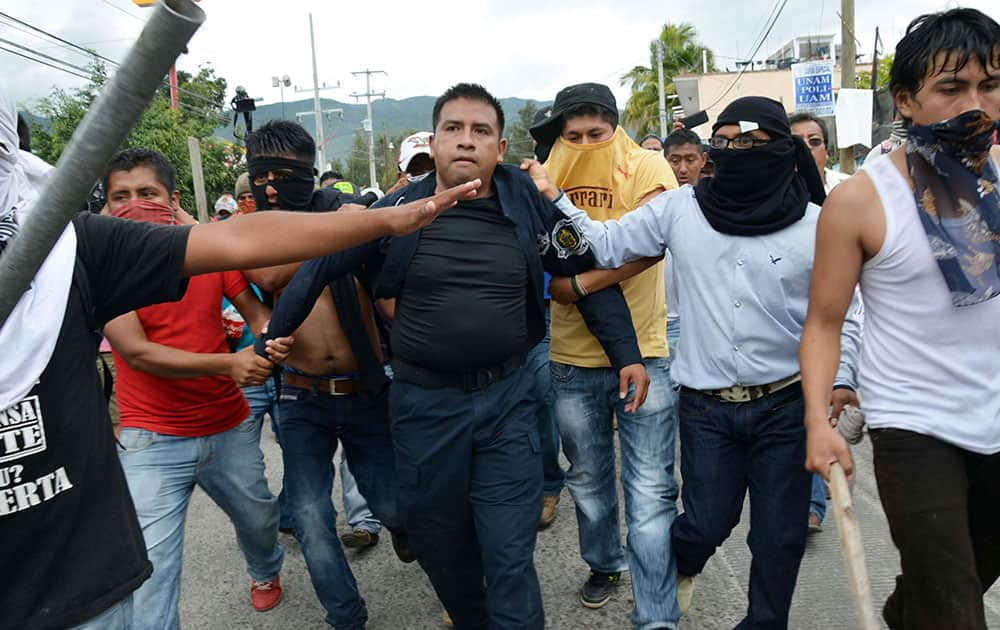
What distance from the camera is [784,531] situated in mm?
2789

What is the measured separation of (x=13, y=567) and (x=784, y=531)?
2.39 meters

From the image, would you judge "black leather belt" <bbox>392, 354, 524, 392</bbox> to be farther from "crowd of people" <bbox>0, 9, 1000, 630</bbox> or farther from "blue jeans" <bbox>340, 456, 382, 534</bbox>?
"blue jeans" <bbox>340, 456, 382, 534</bbox>

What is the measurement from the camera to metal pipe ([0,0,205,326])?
2.45ft

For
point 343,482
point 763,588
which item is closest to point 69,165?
point 763,588

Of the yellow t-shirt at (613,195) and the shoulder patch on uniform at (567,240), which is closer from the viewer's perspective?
the shoulder patch on uniform at (567,240)

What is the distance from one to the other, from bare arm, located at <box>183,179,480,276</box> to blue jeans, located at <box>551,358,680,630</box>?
1766 millimetres

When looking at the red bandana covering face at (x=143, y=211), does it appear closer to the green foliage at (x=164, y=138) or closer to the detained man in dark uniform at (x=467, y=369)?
the detained man in dark uniform at (x=467, y=369)

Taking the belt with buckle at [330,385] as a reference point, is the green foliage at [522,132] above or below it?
above

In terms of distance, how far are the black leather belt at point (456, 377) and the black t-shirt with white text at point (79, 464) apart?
1.16m

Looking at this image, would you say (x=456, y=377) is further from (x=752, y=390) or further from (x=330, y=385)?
(x=752, y=390)

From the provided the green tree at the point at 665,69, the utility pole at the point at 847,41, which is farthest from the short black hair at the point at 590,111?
the green tree at the point at 665,69

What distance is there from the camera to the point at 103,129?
0.79 meters

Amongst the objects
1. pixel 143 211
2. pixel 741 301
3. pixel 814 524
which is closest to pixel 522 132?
pixel 814 524

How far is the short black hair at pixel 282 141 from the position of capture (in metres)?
3.48
